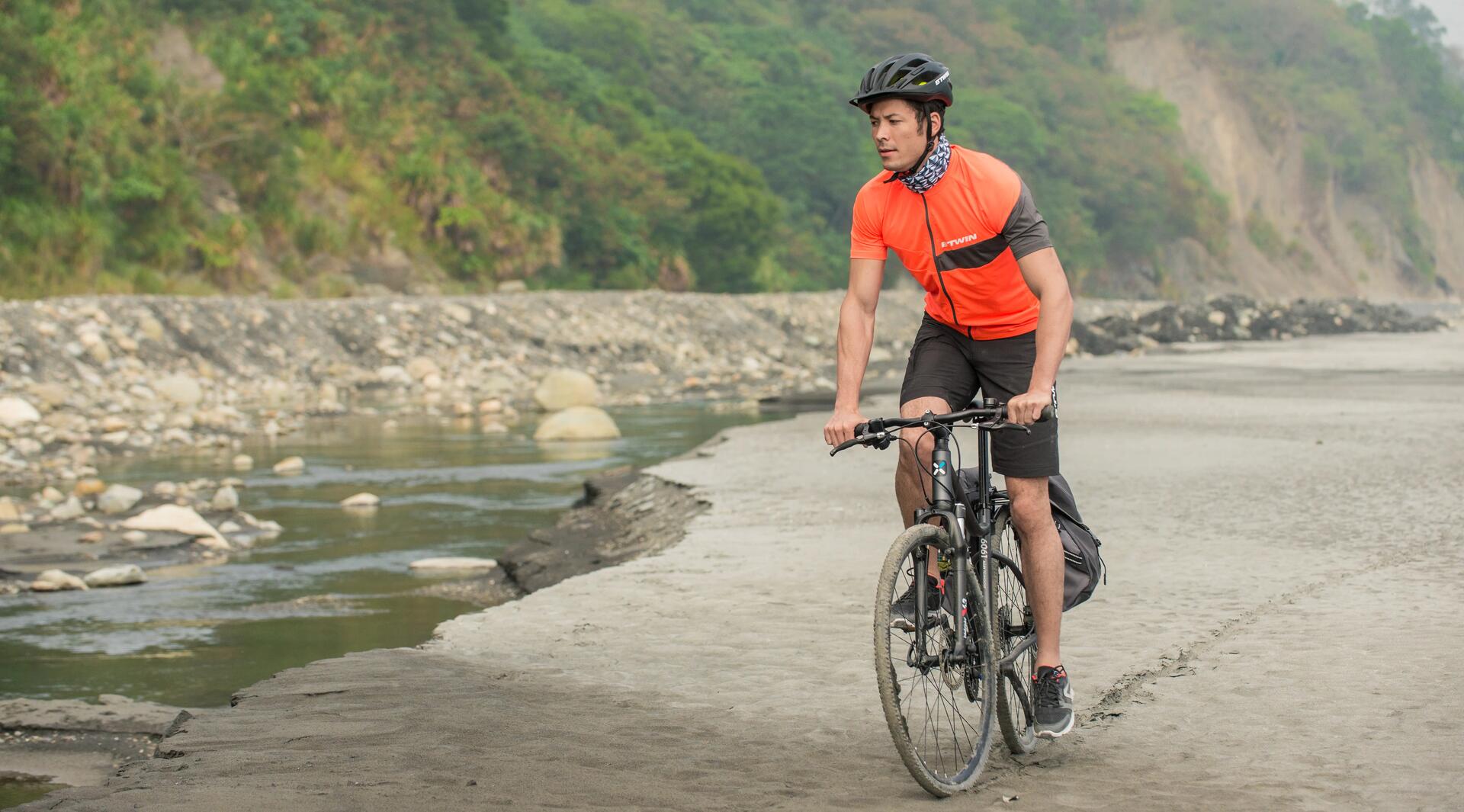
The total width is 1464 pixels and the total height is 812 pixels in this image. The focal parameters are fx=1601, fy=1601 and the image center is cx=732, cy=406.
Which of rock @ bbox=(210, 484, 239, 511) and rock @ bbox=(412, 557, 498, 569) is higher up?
rock @ bbox=(210, 484, 239, 511)

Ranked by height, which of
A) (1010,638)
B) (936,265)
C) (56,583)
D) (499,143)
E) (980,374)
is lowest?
(56,583)

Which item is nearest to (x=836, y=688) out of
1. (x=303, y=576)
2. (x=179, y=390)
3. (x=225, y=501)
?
(x=303, y=576)

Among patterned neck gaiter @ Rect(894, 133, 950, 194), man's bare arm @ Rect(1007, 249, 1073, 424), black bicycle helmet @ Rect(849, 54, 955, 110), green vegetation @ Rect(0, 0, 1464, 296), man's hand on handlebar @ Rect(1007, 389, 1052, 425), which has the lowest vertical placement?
man's hand on handlebar @ Rect(1007, 389, 1052, 425)

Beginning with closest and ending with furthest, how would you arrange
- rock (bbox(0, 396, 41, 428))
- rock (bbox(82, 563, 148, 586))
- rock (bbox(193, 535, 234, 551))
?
rock (bbox(82, 563, 148, 586)) < rock (bbox(193, 535, 234, 551)) < rock (bbox(0, 396, 41, 428))

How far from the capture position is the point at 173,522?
33.6ft

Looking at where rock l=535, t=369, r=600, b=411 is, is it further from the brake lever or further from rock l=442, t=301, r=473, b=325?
the brake lever

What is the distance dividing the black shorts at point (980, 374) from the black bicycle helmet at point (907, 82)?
0.66 metres

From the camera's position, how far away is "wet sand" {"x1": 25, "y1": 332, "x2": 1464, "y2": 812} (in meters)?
4.20

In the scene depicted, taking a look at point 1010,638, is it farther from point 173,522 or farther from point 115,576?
point 173,522

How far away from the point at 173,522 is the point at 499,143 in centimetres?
3324

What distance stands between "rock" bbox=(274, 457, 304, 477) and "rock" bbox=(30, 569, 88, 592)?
5.19m

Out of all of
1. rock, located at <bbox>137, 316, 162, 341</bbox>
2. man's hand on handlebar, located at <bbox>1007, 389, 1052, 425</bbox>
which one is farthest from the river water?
rock, located at <bbox>137, 316, 162, 341</bbox>

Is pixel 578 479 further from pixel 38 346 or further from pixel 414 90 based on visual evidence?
pixel 414 90

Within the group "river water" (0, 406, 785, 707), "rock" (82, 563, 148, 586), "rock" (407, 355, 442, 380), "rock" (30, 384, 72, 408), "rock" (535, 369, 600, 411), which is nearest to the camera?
"river water" (0, 406, 785, 707)
